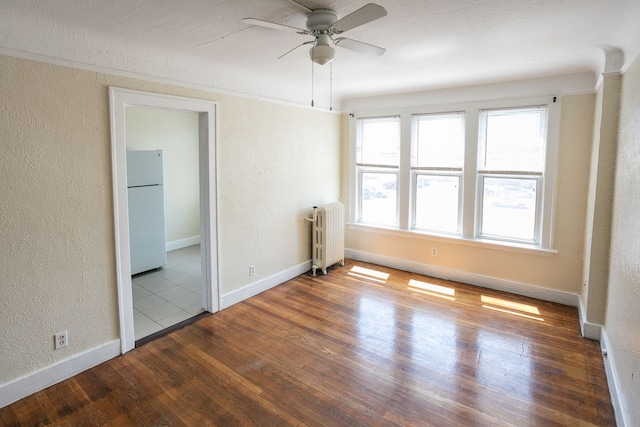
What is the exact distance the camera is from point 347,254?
5480 mm

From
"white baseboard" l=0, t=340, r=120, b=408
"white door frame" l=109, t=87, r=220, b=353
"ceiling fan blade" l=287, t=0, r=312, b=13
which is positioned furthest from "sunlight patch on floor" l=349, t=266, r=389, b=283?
"ceiling fan blade" l=287, t=0, r=312, b=13

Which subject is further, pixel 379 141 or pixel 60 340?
pixel 379 141

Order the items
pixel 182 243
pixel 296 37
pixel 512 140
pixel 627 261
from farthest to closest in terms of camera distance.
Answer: pixel 182 243 < pixel 512 140 < pixel 296 37 < pixel 627 261

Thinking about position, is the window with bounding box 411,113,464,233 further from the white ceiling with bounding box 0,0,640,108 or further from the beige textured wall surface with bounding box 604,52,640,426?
the beige textured wall surface with bounding box 604,52,640,426

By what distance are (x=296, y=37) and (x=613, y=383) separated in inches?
125

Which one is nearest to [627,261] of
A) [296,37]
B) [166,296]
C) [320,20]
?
[320,20]

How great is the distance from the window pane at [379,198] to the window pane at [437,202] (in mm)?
360

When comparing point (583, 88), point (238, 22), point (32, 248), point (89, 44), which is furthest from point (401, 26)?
point (32, 248)

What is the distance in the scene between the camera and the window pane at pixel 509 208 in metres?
3.99

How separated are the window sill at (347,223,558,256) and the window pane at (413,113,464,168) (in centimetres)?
90

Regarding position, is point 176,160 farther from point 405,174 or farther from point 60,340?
point 60,340

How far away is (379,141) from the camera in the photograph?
502 centimetres

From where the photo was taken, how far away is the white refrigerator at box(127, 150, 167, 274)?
14.6 feet

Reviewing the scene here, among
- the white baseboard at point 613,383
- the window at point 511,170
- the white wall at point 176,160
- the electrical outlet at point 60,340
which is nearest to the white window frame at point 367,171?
the window at point 511,170
